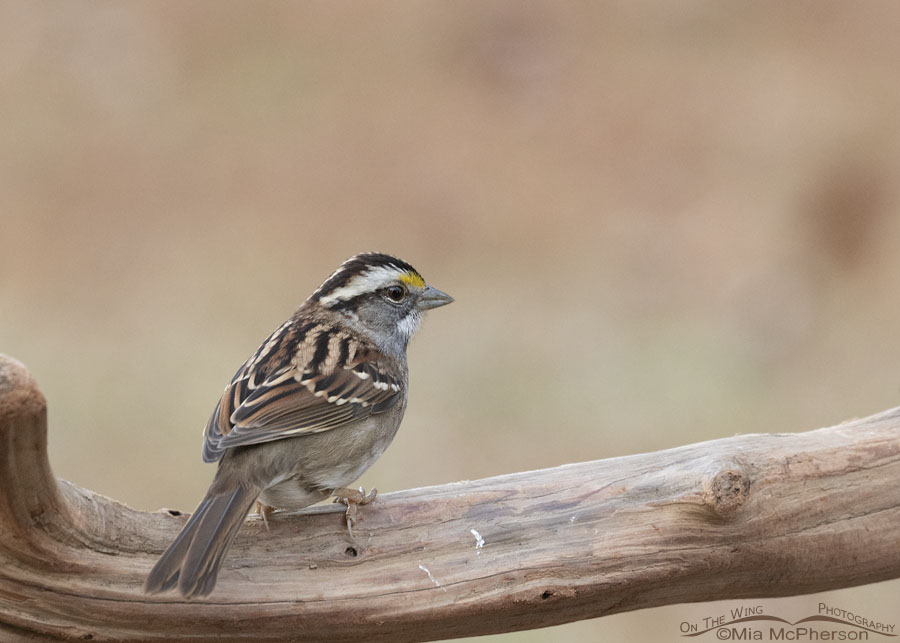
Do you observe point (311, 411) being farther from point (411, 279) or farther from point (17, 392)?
point (17, 392)

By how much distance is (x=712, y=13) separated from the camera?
15.1 metres

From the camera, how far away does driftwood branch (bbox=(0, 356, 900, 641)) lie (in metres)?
3.80

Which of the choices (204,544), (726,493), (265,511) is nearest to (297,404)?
(265,511)

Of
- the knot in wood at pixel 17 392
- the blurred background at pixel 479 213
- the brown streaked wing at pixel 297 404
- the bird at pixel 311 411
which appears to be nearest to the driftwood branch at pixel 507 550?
the bird at pixel 311 411

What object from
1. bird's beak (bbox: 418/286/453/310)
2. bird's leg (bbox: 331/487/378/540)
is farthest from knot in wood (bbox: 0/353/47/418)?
bird's beak (bbox: 418/286/453/310)

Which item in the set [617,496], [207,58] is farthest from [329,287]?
[207,58]

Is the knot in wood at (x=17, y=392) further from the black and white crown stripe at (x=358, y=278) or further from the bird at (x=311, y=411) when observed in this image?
the black and white crown stripe at (x=358, y=278)

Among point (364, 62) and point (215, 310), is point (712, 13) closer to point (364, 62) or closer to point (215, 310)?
point (364, 62)

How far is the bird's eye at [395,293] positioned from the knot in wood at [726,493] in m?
1.94

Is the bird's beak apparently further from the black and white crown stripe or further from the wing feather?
the wing feather

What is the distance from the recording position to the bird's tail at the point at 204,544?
11.8 feet

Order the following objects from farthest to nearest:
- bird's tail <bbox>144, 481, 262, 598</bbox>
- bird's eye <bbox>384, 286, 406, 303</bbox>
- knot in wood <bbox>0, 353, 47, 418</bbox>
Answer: bird's eye <bbox>384, 286, 406, 303</bbox> → bird's tail <bbox>144, 481, 262, 598</bbox> → knot in wood <bbox>0, 353, 47, 418</bbox>

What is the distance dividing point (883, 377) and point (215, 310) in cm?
648

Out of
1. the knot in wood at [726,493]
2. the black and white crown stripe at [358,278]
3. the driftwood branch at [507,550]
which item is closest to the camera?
the driftwood branch at [507,550]
